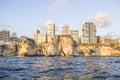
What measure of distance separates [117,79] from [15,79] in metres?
Answer: 9.06

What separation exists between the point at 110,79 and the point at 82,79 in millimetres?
2574

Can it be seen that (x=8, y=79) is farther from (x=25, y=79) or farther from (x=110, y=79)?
(x=110, y=79)

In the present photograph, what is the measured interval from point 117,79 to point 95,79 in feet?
6.54

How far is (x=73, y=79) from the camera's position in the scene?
22.5m

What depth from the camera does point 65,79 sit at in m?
22.5

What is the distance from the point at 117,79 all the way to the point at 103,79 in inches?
49.0

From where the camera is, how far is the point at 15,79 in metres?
22.5

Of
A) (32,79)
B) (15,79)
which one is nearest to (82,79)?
(32,79)

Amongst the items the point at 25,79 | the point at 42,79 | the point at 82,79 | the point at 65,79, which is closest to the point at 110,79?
the point at 82,79

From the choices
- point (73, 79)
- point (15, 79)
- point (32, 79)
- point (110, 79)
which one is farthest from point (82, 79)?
point (15, 79)

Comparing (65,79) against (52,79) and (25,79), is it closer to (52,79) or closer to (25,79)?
(52,79)

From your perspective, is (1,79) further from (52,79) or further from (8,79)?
(52,79)

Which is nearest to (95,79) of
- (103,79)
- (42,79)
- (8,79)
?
(103,79)

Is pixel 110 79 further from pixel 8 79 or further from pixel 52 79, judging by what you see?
pixel 8 79
